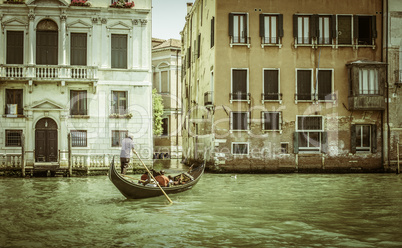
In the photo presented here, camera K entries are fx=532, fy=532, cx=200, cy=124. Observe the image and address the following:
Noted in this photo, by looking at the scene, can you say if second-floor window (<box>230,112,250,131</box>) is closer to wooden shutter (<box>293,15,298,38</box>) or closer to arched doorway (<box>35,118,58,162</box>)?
wooden shutter (<box>293,15,298,38</box>)

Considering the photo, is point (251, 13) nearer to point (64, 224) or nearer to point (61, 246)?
point (64, 224)

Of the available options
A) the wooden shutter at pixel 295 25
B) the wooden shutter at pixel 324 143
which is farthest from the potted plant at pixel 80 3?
the wooden shutter at pixel 324 143

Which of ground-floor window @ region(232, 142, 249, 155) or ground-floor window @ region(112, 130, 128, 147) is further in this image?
ground-floor window @ region(232, 142, 249, 155)

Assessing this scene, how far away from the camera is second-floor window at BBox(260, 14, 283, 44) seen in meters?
22.6

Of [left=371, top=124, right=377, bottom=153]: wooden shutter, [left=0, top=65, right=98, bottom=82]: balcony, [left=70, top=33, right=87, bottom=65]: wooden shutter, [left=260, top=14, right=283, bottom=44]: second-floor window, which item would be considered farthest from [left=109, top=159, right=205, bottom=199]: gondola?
[left=371, top=124, right=377, bottom=153]: wooden shutter

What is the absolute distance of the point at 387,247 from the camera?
9.23 m

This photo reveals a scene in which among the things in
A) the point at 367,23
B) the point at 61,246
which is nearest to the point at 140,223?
the point at 61,246

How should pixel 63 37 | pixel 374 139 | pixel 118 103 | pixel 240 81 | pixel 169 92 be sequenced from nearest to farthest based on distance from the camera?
pixel 63 37 < pixel 118 103 < pixel 240 81 < pixel 374 139 < pixel 169 92

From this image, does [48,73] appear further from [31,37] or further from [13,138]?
[13,138]

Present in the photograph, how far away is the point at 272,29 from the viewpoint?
22.7 metres

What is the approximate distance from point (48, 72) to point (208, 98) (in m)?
6.83

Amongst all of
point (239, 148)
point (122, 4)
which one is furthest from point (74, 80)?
point (239, 148)

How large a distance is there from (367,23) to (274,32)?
160 inches

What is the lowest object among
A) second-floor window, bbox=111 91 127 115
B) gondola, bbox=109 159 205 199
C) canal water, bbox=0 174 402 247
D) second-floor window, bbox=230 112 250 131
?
canal water, bbox=0 174 402 247
